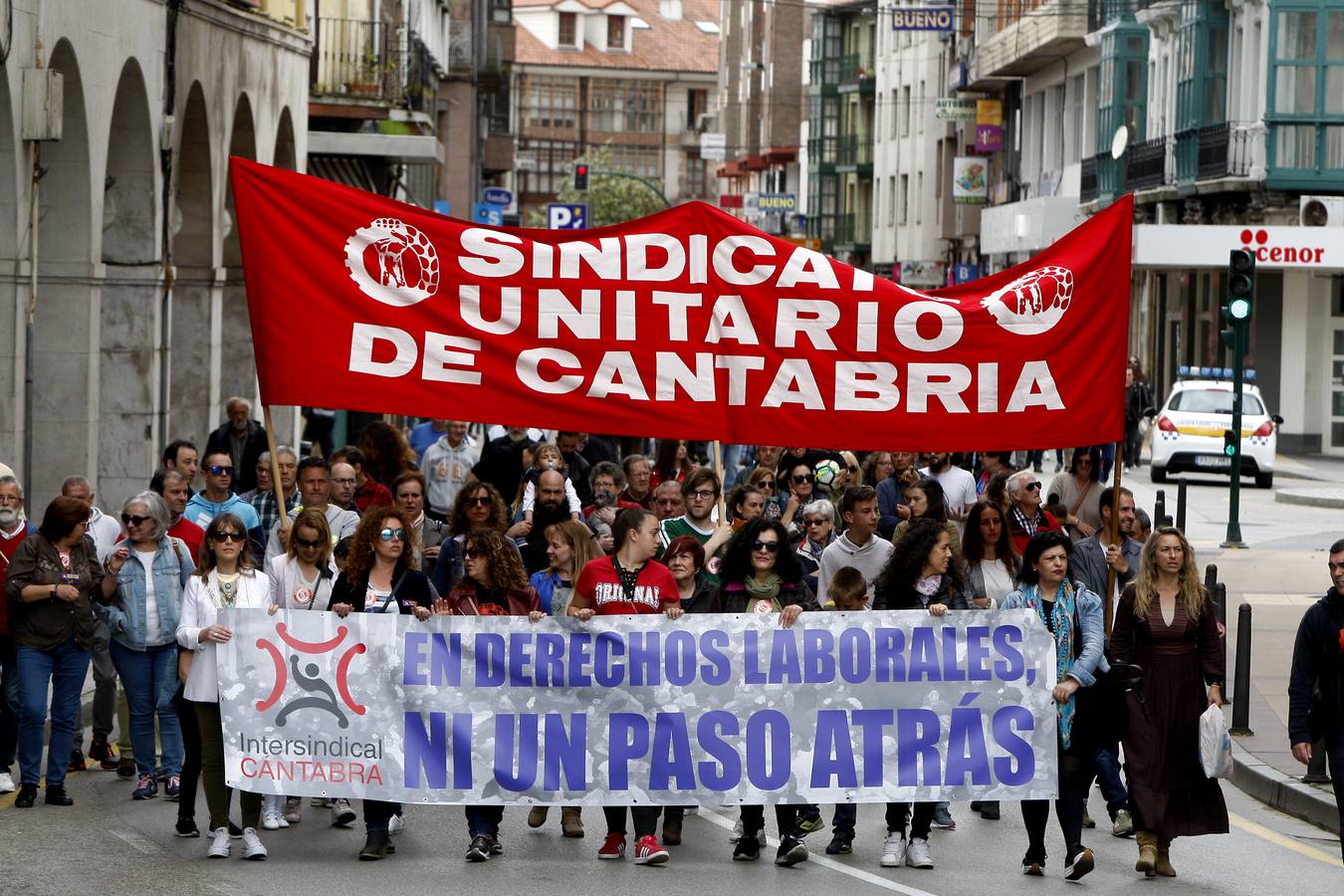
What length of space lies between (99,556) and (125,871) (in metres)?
3.04

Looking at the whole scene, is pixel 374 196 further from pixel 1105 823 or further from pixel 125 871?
pixel 1105 823

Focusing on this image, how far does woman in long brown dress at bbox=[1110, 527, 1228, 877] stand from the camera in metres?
10.5

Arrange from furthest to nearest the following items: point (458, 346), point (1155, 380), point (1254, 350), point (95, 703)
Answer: point (1155, 380)
point (1254, 350)
point (95, 703)
point (458, 346)

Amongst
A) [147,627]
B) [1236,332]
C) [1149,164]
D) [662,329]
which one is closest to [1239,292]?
[1236,332]

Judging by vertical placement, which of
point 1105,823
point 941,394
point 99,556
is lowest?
point 1105,823

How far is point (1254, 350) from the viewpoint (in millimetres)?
45469

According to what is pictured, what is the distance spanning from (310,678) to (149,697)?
134 centimetres

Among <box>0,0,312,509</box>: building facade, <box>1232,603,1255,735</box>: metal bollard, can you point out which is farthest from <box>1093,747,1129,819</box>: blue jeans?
<box>0,0,312,509</box>: building facade

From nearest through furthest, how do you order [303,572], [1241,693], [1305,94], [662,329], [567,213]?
[303,572], [662,329], [1241,693], [567,213], [1305,94]

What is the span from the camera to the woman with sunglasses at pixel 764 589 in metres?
10.6

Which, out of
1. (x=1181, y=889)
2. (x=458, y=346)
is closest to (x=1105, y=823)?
(x=1181, y=889)

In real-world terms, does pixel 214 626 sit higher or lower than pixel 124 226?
lower

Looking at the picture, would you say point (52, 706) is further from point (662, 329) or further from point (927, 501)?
point (927, 501)

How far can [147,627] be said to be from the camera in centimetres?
1148
